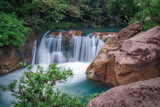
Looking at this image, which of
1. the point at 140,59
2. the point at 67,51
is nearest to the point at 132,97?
the point at 140,59

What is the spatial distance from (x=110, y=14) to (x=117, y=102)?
666 inches

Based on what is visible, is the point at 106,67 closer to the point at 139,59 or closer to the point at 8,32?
the point at 139,59

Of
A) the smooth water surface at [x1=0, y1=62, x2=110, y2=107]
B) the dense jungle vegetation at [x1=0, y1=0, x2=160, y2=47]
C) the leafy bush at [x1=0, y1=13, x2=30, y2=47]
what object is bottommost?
the smooth water surface at [x1=0, y1=62, x2=110, y2=107]

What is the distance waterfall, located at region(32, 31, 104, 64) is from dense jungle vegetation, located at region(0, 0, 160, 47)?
1407mm

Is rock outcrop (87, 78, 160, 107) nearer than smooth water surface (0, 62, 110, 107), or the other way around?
rock outcrop (87, 78, 160, 107)

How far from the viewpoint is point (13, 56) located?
29.1ft

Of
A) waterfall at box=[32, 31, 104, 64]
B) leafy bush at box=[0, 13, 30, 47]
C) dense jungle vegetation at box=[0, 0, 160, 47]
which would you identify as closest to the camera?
dense jungle vegetation at box=[0, 0, 160, 47]

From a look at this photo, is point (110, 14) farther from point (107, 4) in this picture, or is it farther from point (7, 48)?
point (7, 48)

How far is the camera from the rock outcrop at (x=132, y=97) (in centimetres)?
219

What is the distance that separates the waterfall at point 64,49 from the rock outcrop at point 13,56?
0.51 meters

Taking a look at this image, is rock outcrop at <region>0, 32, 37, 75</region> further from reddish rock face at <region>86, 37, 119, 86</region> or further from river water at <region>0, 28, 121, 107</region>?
reddish rock face at <region>86, 37, 119, 86</region>

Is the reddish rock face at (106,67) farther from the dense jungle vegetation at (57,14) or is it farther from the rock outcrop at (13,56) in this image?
the rock outcrop at (13,56)

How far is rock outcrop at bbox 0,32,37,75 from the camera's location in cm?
837

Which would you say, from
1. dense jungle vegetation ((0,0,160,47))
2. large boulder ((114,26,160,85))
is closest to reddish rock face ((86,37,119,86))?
large boulder ((114,26,160,85))
